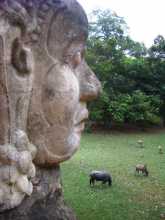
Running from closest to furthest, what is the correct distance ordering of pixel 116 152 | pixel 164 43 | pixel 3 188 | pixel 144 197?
pixel 3 188 < pixel 144 197 < pixel 116 152 < pixel 164 43

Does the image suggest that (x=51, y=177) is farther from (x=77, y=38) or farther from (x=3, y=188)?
(x=77, y=38)

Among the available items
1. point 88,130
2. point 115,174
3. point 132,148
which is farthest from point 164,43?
point 115,174

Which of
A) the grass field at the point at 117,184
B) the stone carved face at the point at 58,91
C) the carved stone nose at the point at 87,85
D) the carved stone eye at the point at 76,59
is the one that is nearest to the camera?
the stone carved face at the point at 58,91

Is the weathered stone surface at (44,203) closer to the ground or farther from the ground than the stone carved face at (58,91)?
closer to the ground

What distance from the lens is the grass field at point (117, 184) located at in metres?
5.56

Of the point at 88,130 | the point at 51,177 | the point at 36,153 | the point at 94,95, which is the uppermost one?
the point at 94,95

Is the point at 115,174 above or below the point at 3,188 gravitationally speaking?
below

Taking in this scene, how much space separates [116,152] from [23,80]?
9335 millimetres

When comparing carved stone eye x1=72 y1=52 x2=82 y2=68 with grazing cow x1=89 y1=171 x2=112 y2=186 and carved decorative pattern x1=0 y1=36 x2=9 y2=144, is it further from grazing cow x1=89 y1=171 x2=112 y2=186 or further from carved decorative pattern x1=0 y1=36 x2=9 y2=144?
grazing cow x1=89 y1=171 x2=112 y2=186

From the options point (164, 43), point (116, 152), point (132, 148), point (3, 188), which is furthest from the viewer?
point (164, 43)

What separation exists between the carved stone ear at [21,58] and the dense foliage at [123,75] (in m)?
13.6

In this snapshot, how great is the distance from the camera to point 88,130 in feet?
53.4

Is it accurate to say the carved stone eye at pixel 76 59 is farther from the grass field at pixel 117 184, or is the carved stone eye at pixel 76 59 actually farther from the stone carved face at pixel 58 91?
the grass field at pixel 117 184

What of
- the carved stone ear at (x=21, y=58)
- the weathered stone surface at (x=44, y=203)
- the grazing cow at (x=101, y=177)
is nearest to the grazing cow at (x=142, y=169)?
the grazing cow at (x=101, y=177)
